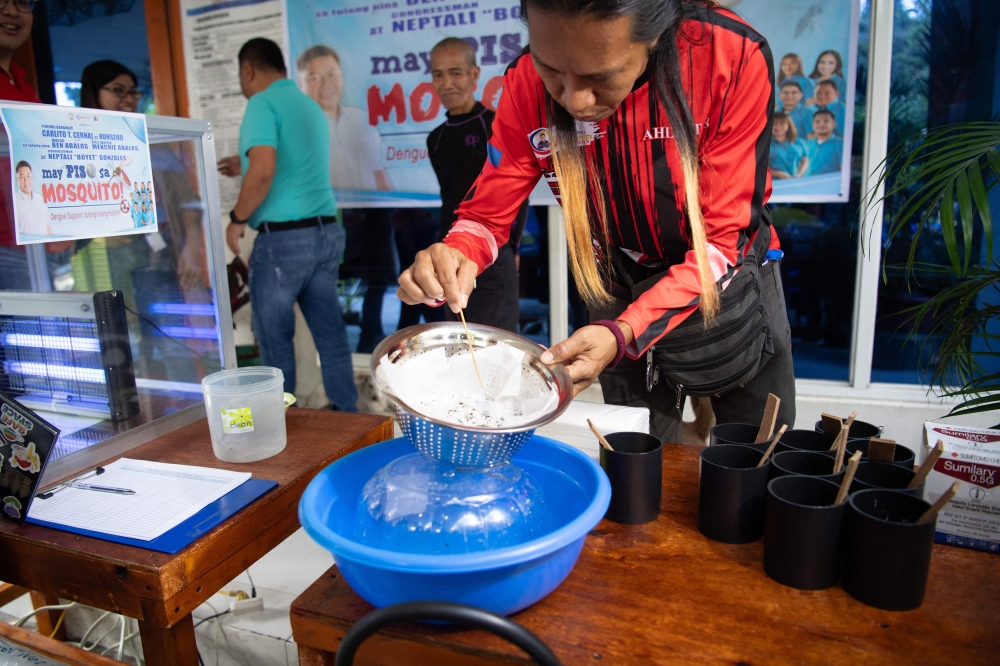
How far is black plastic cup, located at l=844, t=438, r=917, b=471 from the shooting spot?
930mm

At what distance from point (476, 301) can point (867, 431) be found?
1789mm

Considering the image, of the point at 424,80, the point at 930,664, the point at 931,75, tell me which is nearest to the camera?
the point at 930,664

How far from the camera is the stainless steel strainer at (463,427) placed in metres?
0.80

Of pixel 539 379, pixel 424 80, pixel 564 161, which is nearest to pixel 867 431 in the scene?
pixel 539 379

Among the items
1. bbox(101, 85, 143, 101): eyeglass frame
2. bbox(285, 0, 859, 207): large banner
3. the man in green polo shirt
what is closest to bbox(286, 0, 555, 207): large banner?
bbox(285, 0, 859, 207): large banner

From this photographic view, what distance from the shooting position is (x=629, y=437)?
3.45 feet

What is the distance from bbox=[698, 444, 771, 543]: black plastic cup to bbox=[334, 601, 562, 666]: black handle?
1.20 feet

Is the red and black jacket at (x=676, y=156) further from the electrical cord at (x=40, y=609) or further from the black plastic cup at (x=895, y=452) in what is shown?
the electrical cord at (x=40, y=609)

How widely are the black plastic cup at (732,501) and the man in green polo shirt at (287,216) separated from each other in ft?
7.49

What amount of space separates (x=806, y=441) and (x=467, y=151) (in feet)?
6.66

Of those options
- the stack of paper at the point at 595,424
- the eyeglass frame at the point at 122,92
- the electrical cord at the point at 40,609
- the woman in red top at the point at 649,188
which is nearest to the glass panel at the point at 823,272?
the woman in red top at the point at 649,188

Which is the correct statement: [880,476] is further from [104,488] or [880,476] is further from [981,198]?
[104,488]

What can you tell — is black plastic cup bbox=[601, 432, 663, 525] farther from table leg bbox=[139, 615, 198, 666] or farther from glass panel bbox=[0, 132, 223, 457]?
glass panel bbox=[0, 132, 223, 457]

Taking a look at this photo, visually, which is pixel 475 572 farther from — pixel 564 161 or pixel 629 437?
pixel 564 161
